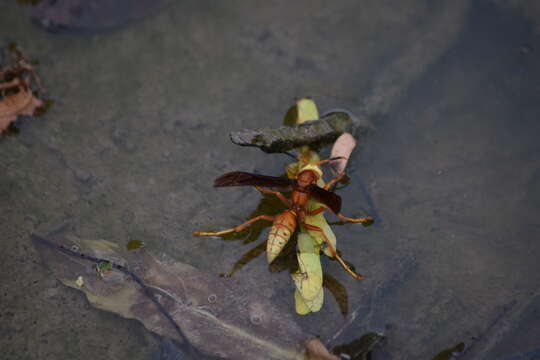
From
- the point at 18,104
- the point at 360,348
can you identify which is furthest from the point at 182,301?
the point at 18,104

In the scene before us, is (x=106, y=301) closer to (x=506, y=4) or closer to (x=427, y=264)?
(x=427, y=264)

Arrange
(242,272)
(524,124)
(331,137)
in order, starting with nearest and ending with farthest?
(242,272), (331,137), (524,124)

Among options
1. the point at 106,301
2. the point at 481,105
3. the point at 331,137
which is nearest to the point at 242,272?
the point at 106,301

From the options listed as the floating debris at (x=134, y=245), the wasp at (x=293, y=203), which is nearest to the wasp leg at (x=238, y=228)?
the wasp at (x=293, y=203)

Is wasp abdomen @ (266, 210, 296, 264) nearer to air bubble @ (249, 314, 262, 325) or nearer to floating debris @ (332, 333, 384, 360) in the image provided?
air bubble @ (249, 314, 262, 325)

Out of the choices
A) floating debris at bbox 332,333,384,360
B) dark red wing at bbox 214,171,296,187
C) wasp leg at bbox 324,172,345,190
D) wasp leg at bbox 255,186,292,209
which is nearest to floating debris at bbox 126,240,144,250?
dark red wing at bbox 214,171,296,187
